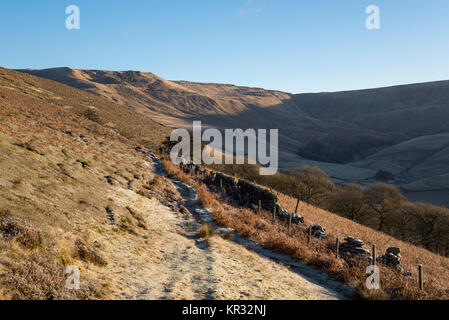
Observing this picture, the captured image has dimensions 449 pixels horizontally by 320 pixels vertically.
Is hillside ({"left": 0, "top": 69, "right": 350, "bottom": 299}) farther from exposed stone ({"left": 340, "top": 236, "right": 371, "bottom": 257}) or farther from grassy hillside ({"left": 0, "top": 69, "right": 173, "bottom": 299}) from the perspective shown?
exposed stone ({"left": 340, "top": 236, "right": 371, "bottom": 257})

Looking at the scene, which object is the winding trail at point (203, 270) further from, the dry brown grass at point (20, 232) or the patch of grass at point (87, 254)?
the dry brown grass at point (20, 232)

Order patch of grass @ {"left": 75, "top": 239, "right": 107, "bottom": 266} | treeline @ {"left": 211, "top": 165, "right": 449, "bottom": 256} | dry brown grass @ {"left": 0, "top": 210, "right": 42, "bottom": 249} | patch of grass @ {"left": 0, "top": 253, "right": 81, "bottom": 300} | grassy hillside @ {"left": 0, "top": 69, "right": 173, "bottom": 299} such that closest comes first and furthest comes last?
patch of grass @ {"left": 0, "top": 253, "right": 81, "bottom": 300} < grassy hillside @ {"left": 0, "top": 69, "right": 173, "bottom": 299} < dry brown grass @ {"left": 0, "top": 210, "right": 42, "bottom": 249} < patch of grass @ {"left": 75, "top": 239, "right": 107, "bottom": 266} < treeline @ {"left": 211, "top": 165, "right": 449, "bottom": 256}

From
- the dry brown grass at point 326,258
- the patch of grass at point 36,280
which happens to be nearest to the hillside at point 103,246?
the patch of grass at point 36,280

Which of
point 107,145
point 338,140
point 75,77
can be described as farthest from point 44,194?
point 75,77

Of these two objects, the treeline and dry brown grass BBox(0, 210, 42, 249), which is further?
the treeline

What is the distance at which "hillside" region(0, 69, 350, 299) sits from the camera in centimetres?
600

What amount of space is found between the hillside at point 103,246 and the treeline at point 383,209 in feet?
102

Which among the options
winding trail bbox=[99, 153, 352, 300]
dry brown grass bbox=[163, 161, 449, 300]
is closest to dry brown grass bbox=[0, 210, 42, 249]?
winding trail bbox=[99, 153, 352, 300]

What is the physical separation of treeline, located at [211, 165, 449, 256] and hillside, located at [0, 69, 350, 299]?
31.0 m

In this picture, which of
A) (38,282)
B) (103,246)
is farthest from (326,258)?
(38,282)

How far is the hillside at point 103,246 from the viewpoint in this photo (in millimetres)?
6004

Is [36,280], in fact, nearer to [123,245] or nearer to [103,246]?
[103,246]
